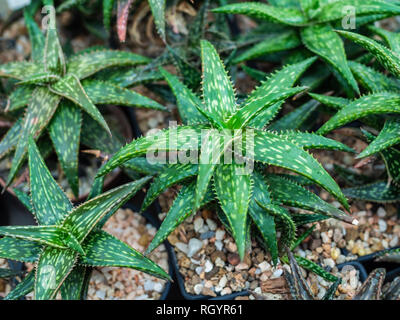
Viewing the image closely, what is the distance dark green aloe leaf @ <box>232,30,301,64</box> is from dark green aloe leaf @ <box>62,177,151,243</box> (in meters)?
0.53

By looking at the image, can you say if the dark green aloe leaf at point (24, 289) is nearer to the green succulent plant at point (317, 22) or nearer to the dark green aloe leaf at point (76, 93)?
the dark green aloe leaf at point (76, 93)

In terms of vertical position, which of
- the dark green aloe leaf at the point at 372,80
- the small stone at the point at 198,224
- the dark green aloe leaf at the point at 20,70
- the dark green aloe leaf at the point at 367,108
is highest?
the dark green aloe leaf at the point at 20,70

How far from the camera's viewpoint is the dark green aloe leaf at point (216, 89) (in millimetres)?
965

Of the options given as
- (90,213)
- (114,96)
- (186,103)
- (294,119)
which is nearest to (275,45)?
(294,119)

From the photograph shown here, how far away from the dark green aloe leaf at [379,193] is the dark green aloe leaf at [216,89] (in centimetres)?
44

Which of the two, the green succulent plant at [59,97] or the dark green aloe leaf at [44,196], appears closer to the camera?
the dark green aloe leaf at [44,196]

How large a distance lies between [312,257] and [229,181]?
0.41m

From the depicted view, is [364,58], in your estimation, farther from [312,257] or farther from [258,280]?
[258,280]

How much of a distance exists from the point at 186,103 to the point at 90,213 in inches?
13.5

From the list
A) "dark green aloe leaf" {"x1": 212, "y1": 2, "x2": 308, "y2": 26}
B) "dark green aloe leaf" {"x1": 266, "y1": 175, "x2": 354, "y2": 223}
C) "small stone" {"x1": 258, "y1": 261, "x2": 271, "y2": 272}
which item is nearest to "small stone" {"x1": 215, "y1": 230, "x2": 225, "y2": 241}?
"small stone" {"x1": 258, "y1": 261, "x2": 271, "y2": 272}

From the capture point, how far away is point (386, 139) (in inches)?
39.8

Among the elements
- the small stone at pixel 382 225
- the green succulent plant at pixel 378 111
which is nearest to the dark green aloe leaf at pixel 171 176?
the green succulent plant at pixel 378 111

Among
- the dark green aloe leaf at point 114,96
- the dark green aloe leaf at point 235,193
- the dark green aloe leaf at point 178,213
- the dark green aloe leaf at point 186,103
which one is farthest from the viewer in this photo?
the dark green aloe leaf at point 114,96

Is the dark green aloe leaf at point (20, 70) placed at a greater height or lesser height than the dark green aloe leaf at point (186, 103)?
greater
